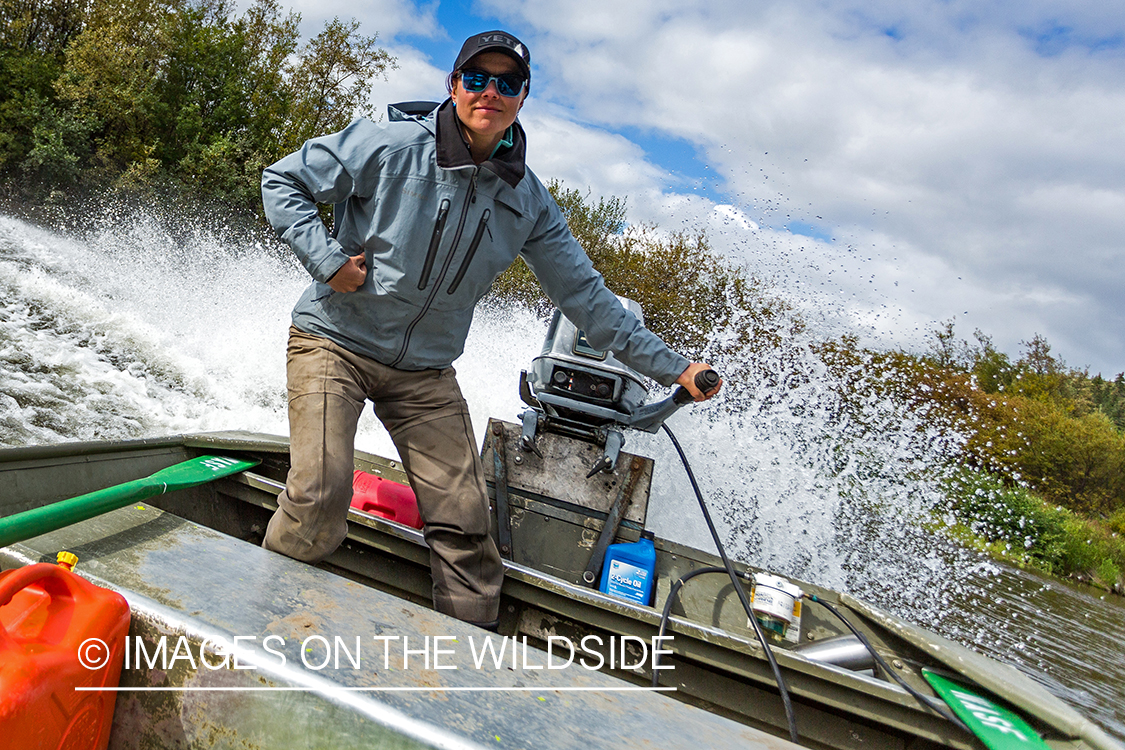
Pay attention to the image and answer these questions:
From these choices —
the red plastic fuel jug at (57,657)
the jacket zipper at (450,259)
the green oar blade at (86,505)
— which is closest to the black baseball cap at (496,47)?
the jacket zipper at (450,259)

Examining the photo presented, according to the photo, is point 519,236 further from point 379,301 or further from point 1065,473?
point 1065,473

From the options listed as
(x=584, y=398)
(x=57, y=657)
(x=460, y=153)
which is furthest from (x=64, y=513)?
(x=584, y=398)

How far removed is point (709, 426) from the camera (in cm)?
1023

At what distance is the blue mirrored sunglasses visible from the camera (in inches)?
92.6

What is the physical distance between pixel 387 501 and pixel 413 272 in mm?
1081

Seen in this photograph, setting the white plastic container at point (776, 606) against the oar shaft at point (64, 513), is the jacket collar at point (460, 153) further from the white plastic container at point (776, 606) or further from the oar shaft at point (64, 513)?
the white plastic container at point (776, 606)

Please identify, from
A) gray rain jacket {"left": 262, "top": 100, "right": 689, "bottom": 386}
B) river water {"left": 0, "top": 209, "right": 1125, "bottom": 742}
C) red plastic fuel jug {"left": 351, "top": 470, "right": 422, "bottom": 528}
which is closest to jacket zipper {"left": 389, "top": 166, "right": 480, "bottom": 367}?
gray rain jacket {"left": 262, "top": 100, "right": 689, "bottom": 386}

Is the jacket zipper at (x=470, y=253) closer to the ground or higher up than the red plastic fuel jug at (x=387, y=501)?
higher up

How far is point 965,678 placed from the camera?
2355 millimetres

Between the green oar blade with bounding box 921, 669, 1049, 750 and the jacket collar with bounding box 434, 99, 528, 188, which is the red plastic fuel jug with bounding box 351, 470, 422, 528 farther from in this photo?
the green oar blade with bounding box 921, 669, 1049, 750

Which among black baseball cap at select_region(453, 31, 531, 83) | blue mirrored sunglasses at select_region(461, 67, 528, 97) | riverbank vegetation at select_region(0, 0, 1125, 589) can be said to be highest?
riverbank vegetation at select_region(0, 0, 1125, 589)

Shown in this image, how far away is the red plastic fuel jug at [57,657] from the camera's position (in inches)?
41.3

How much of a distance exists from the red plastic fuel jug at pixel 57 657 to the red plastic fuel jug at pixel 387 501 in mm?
1601

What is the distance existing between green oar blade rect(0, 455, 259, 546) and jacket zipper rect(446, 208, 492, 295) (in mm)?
1105
